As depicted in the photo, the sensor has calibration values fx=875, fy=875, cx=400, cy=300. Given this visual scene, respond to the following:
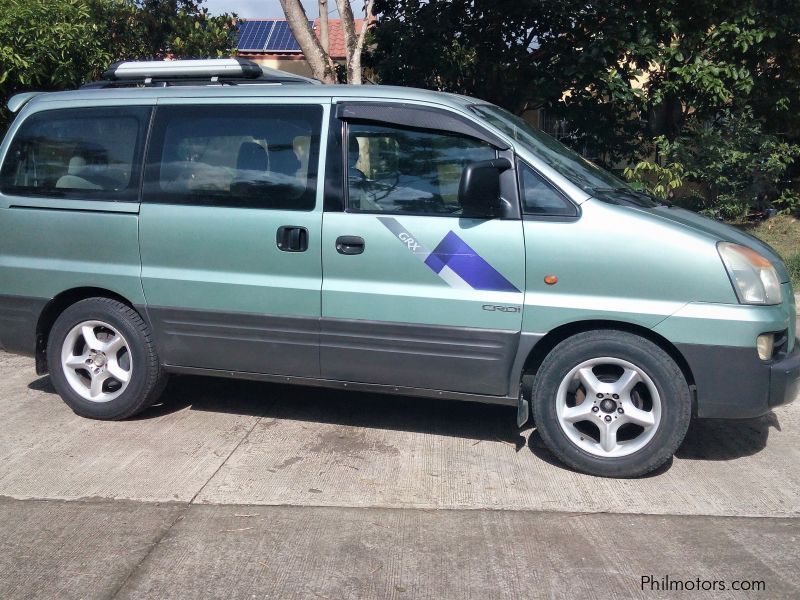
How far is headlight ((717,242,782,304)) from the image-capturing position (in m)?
4.41

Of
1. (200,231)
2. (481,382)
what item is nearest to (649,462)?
(481,382)

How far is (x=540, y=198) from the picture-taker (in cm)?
466

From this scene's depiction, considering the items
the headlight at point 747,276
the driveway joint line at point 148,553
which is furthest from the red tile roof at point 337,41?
the driveway joint line at point 148,553

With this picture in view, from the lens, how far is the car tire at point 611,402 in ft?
14.8

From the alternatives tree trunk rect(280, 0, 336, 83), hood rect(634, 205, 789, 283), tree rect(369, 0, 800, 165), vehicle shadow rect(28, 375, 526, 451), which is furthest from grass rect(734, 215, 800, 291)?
vehicle shadow rect(28, 375, 526, 451)

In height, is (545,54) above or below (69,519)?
above

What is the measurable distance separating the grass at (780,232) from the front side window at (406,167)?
7170 millimetres

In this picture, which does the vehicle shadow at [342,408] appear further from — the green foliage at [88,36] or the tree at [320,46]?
the tree at [320,46]

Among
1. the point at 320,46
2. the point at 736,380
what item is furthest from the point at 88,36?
the point at 736,380

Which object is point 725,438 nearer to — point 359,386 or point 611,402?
point 611,402

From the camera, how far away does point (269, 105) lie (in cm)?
513

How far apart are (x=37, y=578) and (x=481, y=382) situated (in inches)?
94.0

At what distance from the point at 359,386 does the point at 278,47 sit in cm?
1326

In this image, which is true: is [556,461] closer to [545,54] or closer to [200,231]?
[200,231]
